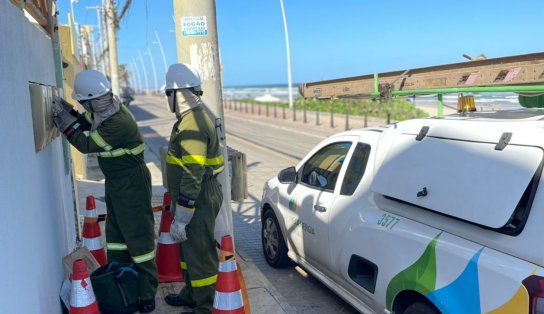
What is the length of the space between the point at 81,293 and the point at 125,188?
1010 mm

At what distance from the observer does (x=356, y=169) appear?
173 inches

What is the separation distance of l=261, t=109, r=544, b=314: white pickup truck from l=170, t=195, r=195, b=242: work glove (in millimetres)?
1328

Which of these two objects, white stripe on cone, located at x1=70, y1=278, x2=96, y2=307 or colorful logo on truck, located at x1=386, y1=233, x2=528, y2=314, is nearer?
colorful logo on truck, located at x1=386, y1=233, x2=528, y2=314

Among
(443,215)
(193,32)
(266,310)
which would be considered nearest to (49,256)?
(266,310)

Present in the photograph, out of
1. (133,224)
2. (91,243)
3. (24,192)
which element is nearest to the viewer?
(24,192)

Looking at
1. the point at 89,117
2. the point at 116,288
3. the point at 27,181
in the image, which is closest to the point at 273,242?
the point at 116,288

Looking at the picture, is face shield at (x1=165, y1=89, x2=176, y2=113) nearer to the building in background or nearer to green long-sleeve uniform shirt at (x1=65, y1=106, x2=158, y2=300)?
green long-sleeve uniform shirt at (x1=65, y1=106, x2=158, y2=300)

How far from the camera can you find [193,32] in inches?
173

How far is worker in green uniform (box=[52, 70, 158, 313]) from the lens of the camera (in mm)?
3807

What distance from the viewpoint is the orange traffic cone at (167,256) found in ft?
16.0

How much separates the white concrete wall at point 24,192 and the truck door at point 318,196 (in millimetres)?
2244

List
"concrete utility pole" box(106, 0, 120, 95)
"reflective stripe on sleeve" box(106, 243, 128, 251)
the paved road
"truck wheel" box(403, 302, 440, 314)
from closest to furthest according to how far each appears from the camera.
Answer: "truck wheel" box(403, 302, 440, 314) → "reflective stripe on sleeve" box(106, 243, 128, 251) → the paved road → "concrete utility pole" box(106, 0, 120, 95)

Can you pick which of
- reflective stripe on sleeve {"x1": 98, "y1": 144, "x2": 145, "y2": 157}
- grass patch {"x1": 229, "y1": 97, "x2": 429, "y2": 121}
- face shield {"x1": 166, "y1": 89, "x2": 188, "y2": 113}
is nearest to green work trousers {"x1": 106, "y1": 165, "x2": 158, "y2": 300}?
reflective stripe on sleeve {"x1": 98, "y1": 144, "x2": 145, "y2": 157}

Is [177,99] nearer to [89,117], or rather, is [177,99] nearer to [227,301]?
[89,117]
